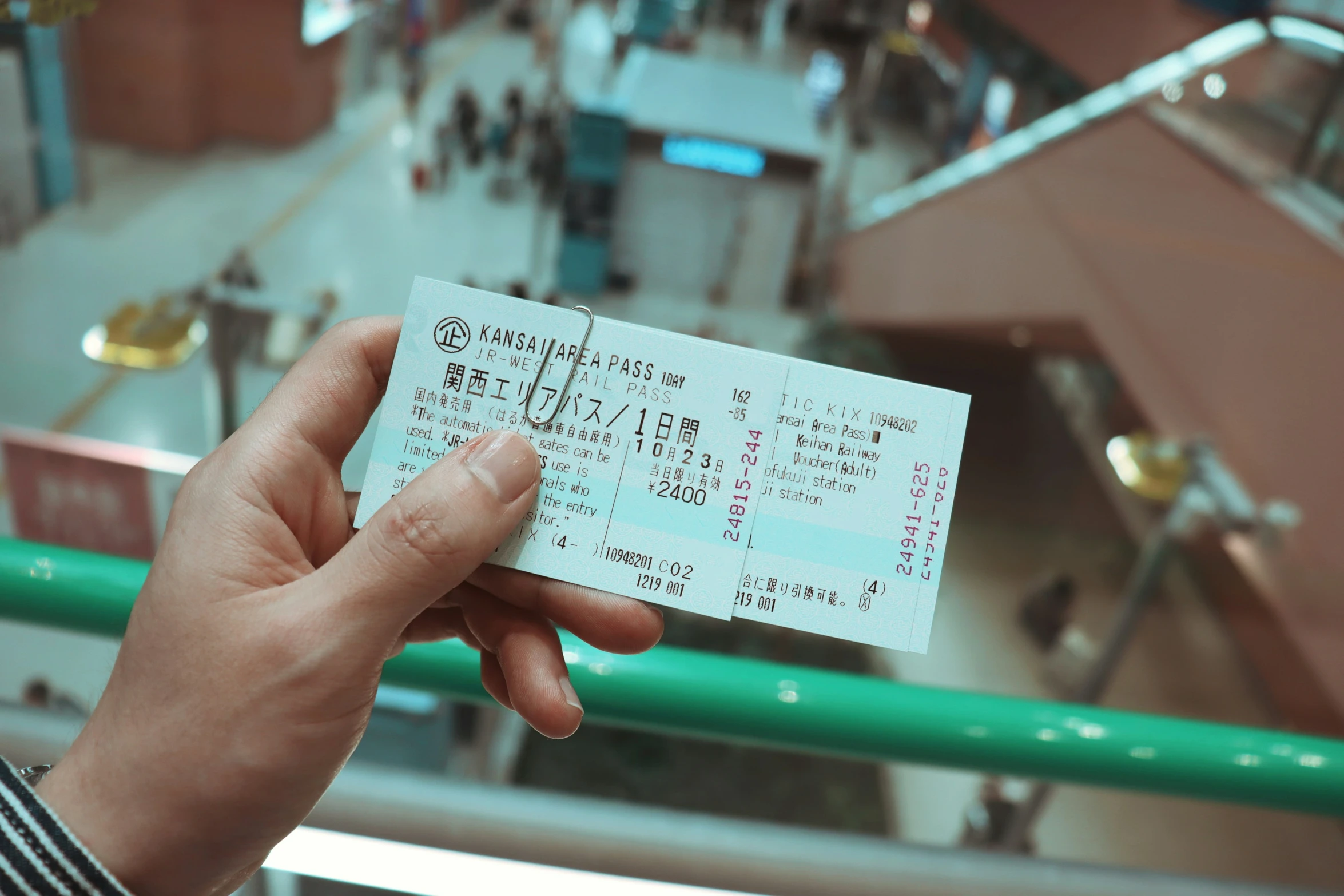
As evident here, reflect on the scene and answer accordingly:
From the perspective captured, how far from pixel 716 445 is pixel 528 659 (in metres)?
0.21

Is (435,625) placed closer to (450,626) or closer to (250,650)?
(450,626)

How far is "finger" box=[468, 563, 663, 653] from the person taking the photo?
0.60m

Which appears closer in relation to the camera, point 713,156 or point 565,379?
point 565,379

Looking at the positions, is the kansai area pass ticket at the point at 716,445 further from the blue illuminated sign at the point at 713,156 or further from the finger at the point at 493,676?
the blue illuminated sign at the point at 713,156

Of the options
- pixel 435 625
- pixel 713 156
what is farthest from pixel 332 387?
pixel 713 156

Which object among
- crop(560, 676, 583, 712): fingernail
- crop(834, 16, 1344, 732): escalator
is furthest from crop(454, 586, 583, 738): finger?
crop(834, 16, 1344, 732): escalator

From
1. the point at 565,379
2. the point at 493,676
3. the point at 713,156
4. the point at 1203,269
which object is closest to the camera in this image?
the point at 565,379

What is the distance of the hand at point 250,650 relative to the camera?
483 millimetres

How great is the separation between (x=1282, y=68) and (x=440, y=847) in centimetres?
299

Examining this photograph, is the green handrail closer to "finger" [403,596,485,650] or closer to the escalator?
"finger" [403,596,485,650]

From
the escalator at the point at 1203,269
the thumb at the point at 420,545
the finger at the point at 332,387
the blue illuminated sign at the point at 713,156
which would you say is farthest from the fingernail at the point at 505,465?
the escalator at the point at 1203,269

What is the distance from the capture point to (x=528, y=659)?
24.2 inches

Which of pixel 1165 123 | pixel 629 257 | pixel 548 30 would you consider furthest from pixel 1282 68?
pixel 548 30

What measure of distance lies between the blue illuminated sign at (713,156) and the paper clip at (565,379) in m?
2.01
